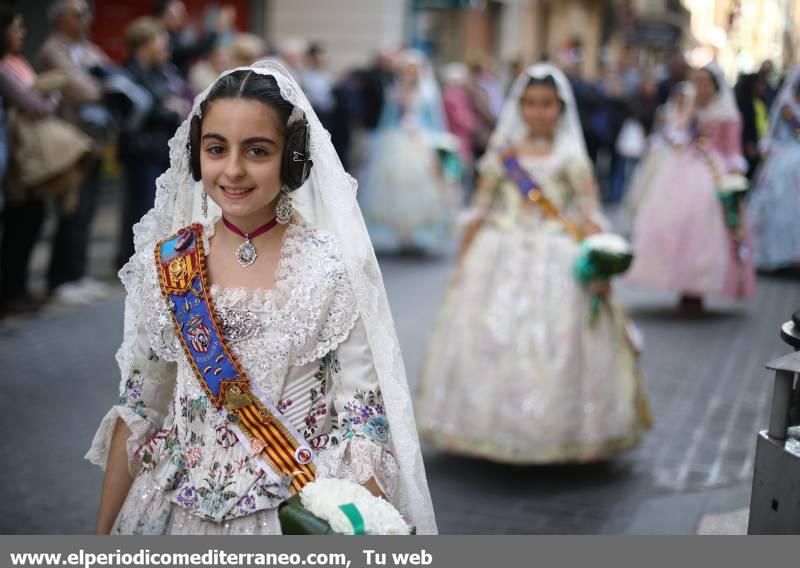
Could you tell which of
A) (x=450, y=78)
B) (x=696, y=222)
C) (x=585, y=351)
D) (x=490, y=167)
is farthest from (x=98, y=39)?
(x=585, y=351)

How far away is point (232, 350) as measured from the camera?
2.40 m

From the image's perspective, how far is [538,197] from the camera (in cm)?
546

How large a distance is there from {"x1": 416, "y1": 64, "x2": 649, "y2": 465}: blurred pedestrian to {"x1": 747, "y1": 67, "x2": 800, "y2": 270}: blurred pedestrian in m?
6.35

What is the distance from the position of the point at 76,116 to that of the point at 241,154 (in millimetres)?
6265

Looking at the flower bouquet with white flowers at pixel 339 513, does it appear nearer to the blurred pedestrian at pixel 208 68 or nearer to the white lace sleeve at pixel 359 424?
the white lace sleeve at pixel 359 424

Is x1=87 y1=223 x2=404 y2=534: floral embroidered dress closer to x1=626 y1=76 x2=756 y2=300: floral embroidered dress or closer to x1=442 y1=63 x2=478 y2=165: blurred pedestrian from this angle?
x1=626 y1=76 x2=756 y2=300: floral embroidered dress

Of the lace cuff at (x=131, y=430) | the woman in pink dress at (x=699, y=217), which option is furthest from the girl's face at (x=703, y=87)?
the lace cuff at (x=131, y=430)

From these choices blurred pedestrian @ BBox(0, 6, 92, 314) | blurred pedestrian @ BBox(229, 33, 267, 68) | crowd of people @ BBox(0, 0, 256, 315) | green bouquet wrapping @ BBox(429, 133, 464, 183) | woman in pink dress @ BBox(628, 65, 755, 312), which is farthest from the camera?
green bouquet wrapping @ BBox(429, 133, 464, 183)

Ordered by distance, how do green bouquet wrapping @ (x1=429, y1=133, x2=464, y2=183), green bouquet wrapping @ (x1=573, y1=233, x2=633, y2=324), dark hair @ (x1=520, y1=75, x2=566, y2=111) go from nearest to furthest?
green bouquet wrapping @ (x1=573, y1=233, x2=633, y2=324) → dark hair @ (x1=520, y1=75, x2=566, y2=111) → green bouquet wrapping @ (x1=429, y1=133, x2=464, y2=183)

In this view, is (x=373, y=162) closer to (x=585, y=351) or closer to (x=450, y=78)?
(x=450, y=78)

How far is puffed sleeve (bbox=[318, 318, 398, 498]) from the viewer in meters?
2.33

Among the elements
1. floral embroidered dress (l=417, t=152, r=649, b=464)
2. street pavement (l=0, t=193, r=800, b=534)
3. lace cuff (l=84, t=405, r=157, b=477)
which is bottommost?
street pavement (l=0, t=193, r=800, b=534)

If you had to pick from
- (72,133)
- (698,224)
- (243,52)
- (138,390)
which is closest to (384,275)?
(243,52)

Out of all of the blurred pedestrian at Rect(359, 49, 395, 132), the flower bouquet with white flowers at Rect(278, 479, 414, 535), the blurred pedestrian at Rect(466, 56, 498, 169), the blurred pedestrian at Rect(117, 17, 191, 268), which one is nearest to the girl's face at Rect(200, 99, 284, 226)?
the flower bouquet with white flowers at Rect(278, 479, 414, 535)
